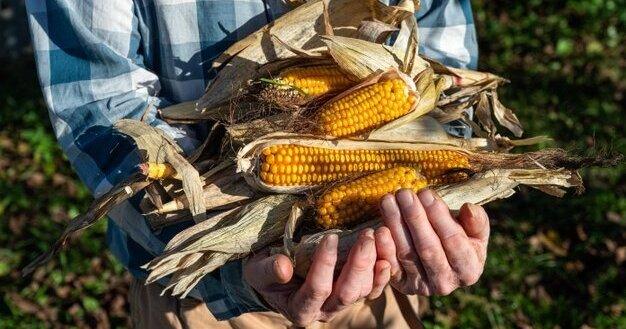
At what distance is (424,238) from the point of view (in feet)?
4.65

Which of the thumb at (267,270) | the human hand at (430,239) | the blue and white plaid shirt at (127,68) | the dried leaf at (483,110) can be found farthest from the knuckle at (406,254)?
the dried leaf at (483,110)

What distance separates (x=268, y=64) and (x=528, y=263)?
2077 millimetres

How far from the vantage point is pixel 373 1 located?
70.5 inches

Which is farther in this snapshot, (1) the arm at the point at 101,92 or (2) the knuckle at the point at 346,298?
(1) the arm at the point at 101,92

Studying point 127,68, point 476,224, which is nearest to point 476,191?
point 476,224

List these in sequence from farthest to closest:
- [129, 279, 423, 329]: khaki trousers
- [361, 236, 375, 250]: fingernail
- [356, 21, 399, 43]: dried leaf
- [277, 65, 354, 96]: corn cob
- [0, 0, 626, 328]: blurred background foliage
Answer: [0, 0, 626, 328]: blurred background foliage
[129, 279, 423, 329]: khaki trousers
[356, 21, 399, 43]: dried leaf
[277, 65, 354, 96]: corn cob
[361, 236, 375, 250]: fingernail

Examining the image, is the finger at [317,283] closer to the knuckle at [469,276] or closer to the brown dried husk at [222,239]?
the brown dried husk at [222,239]

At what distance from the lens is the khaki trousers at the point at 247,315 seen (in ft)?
6.48

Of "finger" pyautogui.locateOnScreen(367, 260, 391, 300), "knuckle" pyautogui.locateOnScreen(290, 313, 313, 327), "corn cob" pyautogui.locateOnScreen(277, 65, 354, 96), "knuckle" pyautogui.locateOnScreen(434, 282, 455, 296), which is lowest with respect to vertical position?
"knuckle" pyautogui.locateOnScreen(290, 313, 313, 327)

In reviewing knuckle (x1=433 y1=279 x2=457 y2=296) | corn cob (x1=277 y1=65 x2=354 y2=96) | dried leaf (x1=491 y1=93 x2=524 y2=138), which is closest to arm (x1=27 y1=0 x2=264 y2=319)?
corn cob (x1=277 y1=65 x2=354 y2=96)

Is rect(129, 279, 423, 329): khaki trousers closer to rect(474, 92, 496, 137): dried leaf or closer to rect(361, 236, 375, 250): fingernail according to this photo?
rect(474, 92, 496, 137): dried leaf

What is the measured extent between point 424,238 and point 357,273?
0.48 ft

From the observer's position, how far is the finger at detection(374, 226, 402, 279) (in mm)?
1418

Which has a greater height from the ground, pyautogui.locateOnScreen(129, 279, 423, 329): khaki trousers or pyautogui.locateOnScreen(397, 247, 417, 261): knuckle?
pyautogui.locateOnScreen(397, 247, 417, 261): knuckle
